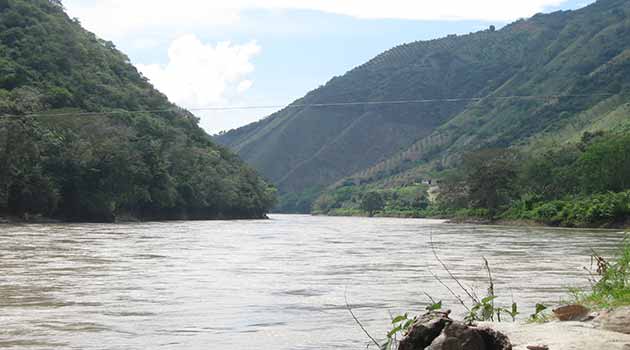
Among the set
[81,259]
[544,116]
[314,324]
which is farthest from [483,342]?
[544,116]

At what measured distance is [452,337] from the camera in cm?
826

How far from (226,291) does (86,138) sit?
61.5m

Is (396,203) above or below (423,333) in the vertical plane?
above

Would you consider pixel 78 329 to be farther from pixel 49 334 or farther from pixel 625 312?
pixel 625 312

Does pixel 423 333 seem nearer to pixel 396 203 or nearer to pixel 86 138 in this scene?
pixel 86 138

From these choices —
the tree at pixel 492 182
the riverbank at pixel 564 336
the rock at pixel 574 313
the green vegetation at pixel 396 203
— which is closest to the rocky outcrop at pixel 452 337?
the riverbank at pixel 564 336

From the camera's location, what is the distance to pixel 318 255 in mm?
30188

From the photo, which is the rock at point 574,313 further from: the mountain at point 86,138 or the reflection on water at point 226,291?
the mountain at point 86,138

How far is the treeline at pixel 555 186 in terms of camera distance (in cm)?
7156

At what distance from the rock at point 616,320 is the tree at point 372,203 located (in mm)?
161377

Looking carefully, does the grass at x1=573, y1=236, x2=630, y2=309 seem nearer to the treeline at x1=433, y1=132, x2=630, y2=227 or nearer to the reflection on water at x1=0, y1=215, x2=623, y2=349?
the reflection on water at x1=0, y1=215, x2=623, y2=349

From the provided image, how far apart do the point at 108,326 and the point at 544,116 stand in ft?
603

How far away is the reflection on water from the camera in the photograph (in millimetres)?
11656

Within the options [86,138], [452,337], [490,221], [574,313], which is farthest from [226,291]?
[490,221]
